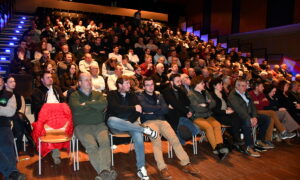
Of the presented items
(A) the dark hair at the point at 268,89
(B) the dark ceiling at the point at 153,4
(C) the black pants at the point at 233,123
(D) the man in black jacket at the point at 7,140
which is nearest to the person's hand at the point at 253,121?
(C) the black pants at the point at 233,123

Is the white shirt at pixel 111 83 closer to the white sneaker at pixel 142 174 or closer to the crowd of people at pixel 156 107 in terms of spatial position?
the crowd of people at pixel 156 107

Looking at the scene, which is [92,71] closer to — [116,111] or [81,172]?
[116,111]

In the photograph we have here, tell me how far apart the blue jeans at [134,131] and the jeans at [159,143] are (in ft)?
0.69

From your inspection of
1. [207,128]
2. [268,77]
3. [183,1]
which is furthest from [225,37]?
[207,128]

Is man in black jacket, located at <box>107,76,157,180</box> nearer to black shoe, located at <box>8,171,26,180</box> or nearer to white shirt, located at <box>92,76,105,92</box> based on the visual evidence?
black shoe, located at <box>8,171,26,180</box>

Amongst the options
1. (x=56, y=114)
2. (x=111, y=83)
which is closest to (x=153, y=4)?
(x=111, y=83)

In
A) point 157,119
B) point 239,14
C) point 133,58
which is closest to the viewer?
point 157,119

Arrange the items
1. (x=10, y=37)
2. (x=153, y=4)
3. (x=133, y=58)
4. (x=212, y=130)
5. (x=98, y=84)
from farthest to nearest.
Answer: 1. (x=153, y=4)
2. (x=10, y=37)
3. (x=133, y=58)
4. (x=98, y=84)
5. (x=212, y=130)

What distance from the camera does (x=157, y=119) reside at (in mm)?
4000

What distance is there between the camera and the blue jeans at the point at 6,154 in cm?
304

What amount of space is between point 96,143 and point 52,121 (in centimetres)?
87

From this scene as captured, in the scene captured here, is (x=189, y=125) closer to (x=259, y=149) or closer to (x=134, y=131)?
(x=134, y=131)

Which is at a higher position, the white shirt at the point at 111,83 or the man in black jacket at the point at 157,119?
the white shirt at the point at 111,83

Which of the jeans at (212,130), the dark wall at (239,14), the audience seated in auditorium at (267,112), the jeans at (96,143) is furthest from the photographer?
the dark wall at (239,14)
